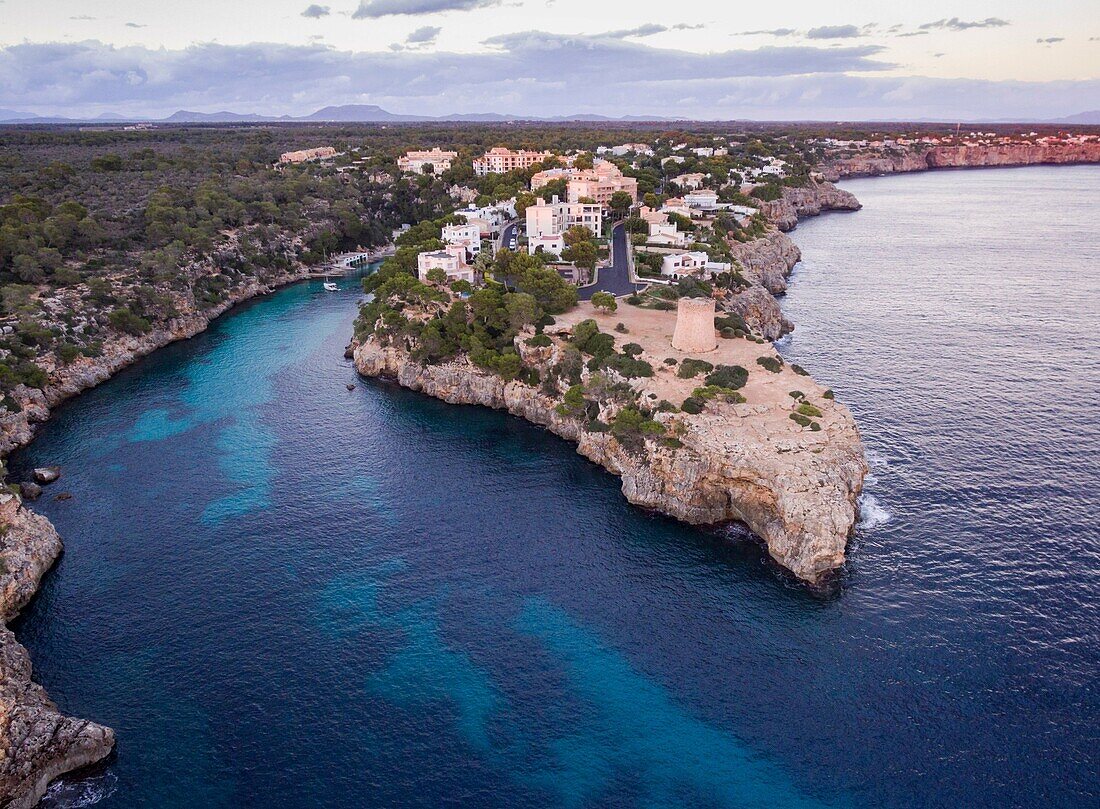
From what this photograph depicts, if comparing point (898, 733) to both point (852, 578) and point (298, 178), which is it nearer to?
point (852, 578)

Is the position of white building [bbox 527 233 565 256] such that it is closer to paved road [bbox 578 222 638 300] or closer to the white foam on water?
paved road [bbox 578 222 638 300]

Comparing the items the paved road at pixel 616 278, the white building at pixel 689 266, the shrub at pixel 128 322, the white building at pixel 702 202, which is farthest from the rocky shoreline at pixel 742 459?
the white building at pixel 702 202

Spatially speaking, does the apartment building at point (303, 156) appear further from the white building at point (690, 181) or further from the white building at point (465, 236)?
the white building at point (465, 236)

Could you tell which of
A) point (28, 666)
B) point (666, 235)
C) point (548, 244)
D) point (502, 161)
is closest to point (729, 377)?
point (548, 244)

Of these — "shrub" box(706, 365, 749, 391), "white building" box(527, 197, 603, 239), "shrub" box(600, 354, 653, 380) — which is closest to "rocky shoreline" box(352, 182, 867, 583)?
"shrub" box(600, 354, 653, 380)

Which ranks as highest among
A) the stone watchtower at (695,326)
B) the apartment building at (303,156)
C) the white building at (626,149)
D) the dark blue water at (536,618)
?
the white building at (626,149)

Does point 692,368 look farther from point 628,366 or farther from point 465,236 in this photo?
point 465,236
